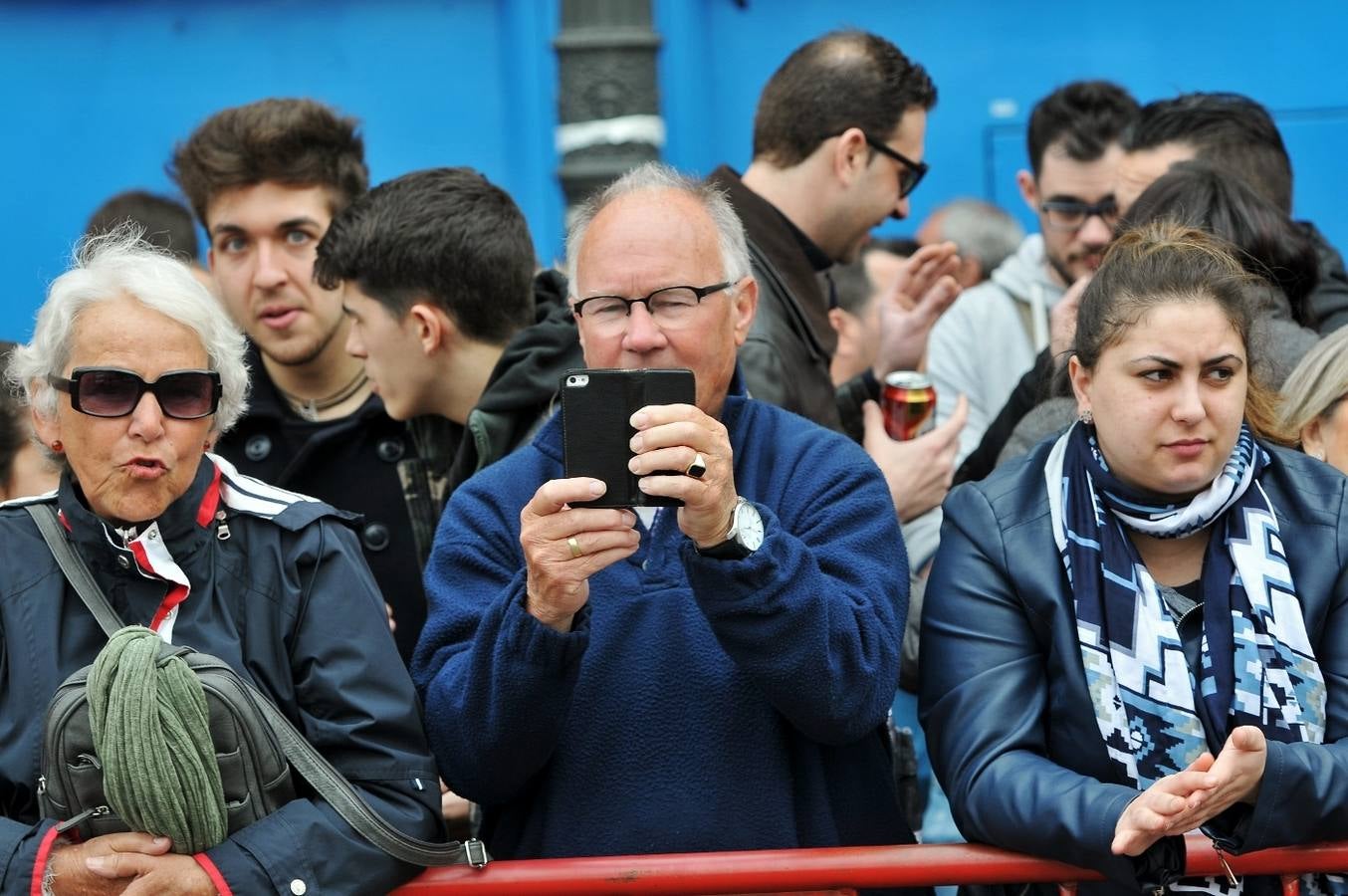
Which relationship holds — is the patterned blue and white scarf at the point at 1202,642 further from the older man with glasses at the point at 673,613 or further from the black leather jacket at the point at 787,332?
the black leather jacket at the point at 787,332

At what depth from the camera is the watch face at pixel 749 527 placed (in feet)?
8.21

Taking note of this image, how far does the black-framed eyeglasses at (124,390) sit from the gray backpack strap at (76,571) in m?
0.18

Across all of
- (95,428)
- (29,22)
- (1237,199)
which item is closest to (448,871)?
(95,428)

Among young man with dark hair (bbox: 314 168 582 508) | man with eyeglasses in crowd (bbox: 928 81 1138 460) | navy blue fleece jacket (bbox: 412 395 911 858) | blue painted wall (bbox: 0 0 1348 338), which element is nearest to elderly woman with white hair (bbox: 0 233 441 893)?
navy blue fleece jacket (bbox: 412 395 911 858)

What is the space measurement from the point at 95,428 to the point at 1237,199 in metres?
2.33

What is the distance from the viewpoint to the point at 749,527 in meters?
2.53

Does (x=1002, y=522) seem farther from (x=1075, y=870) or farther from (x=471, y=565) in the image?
(x=471, y=565)

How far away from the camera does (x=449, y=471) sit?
138 inches

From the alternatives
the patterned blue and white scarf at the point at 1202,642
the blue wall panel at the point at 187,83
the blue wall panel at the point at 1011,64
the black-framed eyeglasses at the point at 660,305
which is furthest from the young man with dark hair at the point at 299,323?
the blue wall panel at the point at 1011,64

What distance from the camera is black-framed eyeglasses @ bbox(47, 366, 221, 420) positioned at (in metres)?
2.69

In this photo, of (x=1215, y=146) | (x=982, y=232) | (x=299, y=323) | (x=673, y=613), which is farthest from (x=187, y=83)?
(x=673, y=613)

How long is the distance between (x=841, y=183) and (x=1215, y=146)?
3.15 feet

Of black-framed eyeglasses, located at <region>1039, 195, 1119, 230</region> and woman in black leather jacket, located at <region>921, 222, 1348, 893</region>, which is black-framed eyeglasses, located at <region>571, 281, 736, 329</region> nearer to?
woman in black leather jacket, located at <region>921, 222, 1348, 893</region>

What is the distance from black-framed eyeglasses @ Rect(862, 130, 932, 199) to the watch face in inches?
79.3
